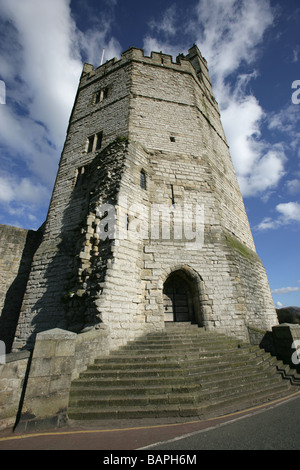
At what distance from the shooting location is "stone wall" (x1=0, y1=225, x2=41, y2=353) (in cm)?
906

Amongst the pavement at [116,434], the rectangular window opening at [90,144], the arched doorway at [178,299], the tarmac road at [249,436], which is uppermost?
the rectangular window opening at [90,144]

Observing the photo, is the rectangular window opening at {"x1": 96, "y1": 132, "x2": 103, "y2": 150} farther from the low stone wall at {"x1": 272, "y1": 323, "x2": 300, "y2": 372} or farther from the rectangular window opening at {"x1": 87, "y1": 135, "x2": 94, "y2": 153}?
the low stone wall at {"x1": 272, "y1": 323, "x2": 300, "y2": 372}

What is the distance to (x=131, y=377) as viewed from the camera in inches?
178

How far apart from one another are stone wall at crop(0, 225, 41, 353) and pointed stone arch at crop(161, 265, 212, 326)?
6.77m

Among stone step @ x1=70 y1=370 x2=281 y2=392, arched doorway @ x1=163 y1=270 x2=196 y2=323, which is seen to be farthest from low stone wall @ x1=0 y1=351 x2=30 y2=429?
arched doorway @ x1=163 y1=270 x2=196 y2=323

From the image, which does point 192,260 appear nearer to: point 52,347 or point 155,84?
point 52,347

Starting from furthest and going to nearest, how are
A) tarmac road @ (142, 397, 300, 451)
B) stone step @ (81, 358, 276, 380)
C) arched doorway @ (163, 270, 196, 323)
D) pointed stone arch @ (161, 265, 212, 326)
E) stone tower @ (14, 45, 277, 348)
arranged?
arched doorway @ (163, 270, 196, 323) < pointed stone arch @ (161, 265, 212, 326) < stone tower @ (14, 45, 277, 348) < stone step @ (81, 358, 276, 380) < tarmac road @ (142, 397, 300, 451)

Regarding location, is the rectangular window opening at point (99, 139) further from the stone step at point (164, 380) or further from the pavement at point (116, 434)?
the pavement at point (116, 434)

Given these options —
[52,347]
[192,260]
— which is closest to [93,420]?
[52,347]

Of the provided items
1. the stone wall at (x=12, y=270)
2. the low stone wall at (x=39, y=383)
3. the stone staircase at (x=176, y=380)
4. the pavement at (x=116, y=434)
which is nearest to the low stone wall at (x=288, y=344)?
the stone staircase at (x=176, y=380)

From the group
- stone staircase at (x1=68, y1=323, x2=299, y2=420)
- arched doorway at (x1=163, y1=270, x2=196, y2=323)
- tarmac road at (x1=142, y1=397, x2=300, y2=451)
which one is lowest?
tarmac road at (x1=142, y1=397, x2=300, y2=451)

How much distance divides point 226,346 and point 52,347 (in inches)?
186

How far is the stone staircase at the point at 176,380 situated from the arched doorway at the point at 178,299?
1284 millimetres

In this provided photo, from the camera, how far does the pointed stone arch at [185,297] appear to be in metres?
7.14
